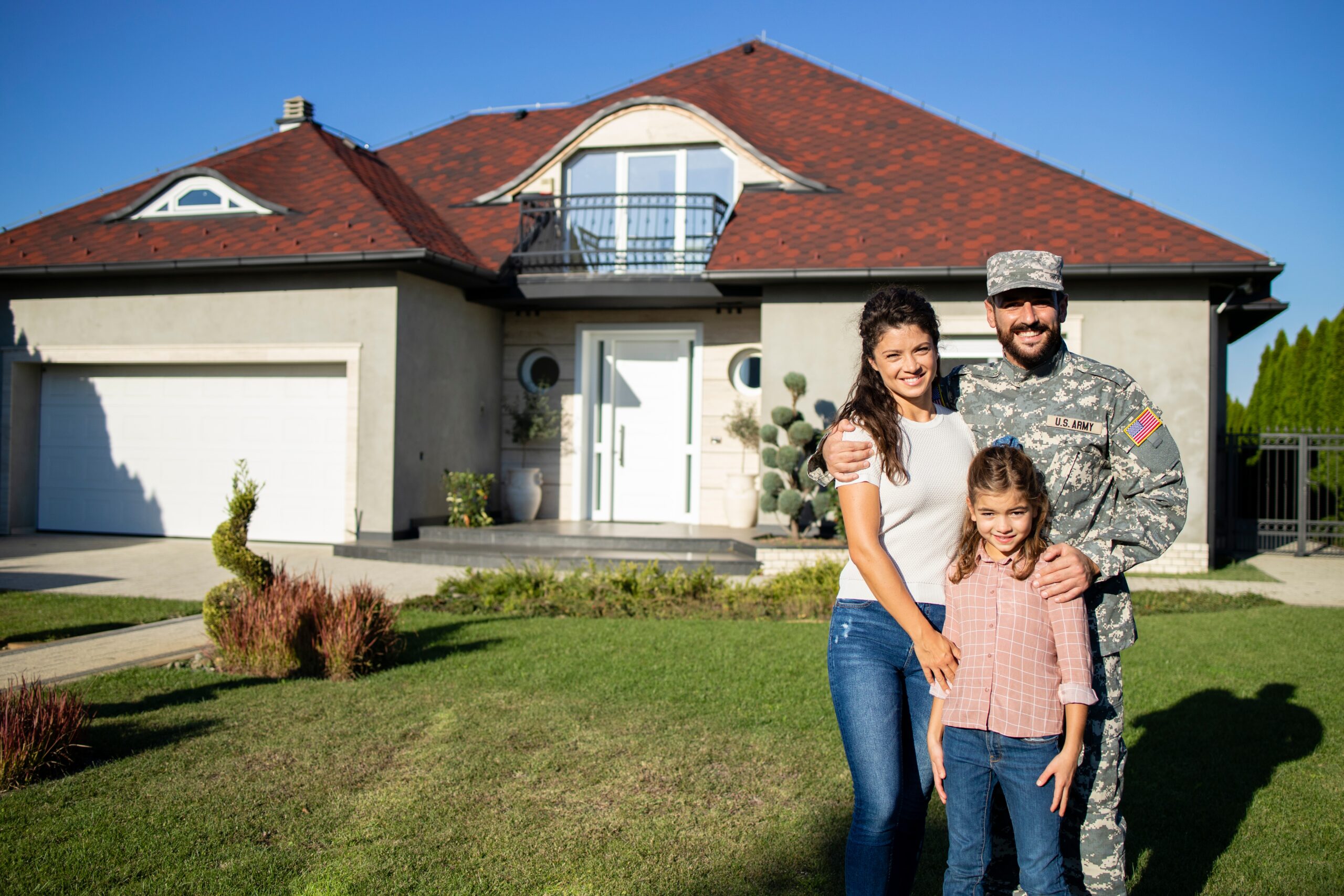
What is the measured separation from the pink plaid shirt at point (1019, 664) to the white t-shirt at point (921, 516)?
156 mm

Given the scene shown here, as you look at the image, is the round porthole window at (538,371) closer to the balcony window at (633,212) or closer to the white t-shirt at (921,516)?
the balcony window at (633,212)

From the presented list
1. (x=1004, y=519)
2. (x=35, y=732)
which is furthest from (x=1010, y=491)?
(x=35, y=732)

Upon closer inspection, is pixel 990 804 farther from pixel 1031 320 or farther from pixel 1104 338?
pixel 1104 338

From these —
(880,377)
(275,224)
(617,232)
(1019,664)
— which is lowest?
(1019,664)

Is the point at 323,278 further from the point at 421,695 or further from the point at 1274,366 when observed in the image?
the point at 1274,366

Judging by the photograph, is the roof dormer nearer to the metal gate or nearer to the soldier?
the soldier

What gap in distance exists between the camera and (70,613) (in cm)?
796

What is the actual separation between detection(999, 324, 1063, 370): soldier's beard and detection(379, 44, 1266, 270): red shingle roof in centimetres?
891

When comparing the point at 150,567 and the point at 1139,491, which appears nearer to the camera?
the point at 1139,491

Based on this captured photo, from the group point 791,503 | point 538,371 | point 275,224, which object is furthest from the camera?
point 538,371

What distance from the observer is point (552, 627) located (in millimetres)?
7637

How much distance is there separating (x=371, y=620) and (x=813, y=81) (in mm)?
13437

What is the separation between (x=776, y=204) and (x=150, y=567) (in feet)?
29.4

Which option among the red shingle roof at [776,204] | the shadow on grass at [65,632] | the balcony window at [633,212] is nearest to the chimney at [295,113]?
the red shingle roof at [776,204]
